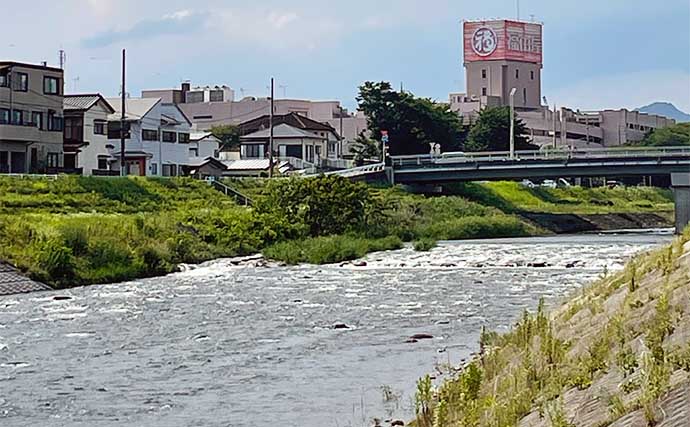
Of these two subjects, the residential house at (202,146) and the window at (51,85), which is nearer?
the window at (51,85)

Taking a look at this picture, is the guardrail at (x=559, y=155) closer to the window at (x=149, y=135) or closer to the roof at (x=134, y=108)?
the window at (x=149, y=135)

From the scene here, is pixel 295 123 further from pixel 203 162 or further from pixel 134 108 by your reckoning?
pixel 134 108

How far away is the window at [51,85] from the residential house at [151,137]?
9143mm

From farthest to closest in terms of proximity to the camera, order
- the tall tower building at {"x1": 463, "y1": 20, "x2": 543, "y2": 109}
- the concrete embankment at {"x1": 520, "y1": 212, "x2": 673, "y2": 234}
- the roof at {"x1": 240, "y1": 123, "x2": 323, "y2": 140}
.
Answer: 1. the tall tower building at {"x1": 463, "y1": 20, "x2": 543, "y2": 109}
2. the roof at {"x1": 240, "y1": 123, "x2": 323, "y2": 140}
3. the concrete embankment at {"x1": 520, "y1": 212, "x2": 673, "y2": 234}

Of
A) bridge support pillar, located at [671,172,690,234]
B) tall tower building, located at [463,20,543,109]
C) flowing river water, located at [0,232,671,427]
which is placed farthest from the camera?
tall tower building, located at [463,20,543,109]

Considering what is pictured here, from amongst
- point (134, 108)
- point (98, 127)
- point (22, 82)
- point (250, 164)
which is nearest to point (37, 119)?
point (22, 82)

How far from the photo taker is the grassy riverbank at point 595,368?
835 centimetres

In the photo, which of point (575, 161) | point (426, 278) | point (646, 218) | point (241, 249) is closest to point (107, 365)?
point (426, 278)

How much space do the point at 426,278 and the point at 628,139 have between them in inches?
3757

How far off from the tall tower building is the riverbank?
7810 cm

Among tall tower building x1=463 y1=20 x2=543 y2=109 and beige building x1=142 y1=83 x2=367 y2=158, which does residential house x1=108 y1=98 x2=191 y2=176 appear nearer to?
beige building x1=142 y1=83 x2=367 y2=158

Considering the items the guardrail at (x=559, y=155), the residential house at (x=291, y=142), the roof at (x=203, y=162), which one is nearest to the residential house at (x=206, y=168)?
the roof at (x=203, y=162)

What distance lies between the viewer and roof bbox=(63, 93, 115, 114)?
2525 inches

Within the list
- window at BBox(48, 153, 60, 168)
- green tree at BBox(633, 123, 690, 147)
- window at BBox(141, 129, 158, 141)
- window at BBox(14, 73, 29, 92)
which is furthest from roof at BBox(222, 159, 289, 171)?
green tree at BBox(633, 123, 690, 147)
